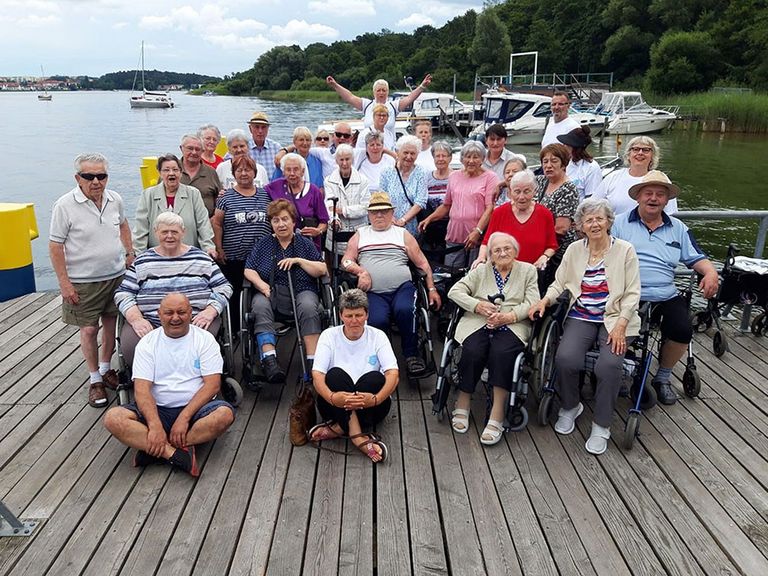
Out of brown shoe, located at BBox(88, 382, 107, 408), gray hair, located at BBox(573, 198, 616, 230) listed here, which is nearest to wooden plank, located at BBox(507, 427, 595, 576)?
gray hair, located at BBox(573, 198, 616, 230)

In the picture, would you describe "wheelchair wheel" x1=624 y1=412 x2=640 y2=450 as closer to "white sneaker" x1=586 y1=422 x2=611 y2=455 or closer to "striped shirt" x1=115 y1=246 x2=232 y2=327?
"white sneaker" x1=586 y1=422 x2=611 y2=455

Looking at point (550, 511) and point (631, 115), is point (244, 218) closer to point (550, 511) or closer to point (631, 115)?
point (550, 511)

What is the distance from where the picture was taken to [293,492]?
260 cm

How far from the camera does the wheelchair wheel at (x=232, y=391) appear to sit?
3.19 m

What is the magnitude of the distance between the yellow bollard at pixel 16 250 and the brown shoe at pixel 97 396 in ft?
7.74

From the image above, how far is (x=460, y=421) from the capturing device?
311 centimetres

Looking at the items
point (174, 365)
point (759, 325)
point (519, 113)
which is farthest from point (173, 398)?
point (519, 113)

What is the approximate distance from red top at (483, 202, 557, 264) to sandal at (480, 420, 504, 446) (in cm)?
99

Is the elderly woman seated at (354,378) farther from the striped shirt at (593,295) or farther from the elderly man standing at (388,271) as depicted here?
the striped shirt at (593,295)

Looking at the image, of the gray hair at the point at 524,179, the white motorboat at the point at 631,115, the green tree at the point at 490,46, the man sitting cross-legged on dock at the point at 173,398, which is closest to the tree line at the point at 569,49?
the green tree at the point at 490,46

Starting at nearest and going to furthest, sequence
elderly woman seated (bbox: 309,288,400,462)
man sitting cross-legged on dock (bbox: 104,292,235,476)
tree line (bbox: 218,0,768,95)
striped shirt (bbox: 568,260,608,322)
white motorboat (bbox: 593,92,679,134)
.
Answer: man sitting cross-legged on dock (bbox: 104,292,235,476), elderly woman seated (bbox: 309,288,400,462), striped shirt (bbox: 568,260,608,322), white motorboat (bbox: 593,92,679,134), tree line (bbox: 218,0,768,95)

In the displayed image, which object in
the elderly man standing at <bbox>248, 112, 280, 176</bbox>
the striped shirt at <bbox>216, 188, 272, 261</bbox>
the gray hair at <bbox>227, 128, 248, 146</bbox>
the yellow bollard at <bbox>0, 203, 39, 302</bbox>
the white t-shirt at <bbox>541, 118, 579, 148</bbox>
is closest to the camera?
the striped shirt at <bbox>216, 188, 272, 261</bbox>

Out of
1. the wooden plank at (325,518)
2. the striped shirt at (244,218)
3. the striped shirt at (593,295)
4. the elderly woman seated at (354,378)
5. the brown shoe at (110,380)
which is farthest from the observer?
the striped shirt at (244,218)

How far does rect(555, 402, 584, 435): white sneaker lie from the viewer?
10.2ft
